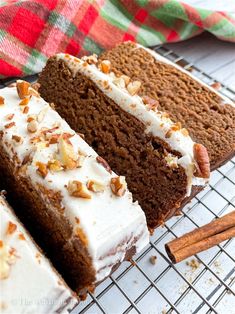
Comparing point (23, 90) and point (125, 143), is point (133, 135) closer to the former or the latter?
point (125, 143)

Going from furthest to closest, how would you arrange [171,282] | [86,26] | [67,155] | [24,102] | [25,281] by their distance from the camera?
[86,26]
[171,282]
[24,102]
[67,155]
[25,281]

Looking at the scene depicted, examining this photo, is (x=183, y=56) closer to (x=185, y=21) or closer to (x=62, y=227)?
(x=185, y=21)

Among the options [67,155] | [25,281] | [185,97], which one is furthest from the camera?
[185,97]

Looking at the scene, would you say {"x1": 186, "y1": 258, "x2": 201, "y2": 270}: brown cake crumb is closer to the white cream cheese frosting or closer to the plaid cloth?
the white cream cheese frosting

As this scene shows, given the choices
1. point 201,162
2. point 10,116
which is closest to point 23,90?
point 10,116

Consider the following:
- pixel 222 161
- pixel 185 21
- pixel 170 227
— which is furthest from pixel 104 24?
pixel 170 227

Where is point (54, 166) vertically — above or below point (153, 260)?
above

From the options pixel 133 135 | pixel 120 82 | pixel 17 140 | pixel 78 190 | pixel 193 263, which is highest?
pixel 120 82
